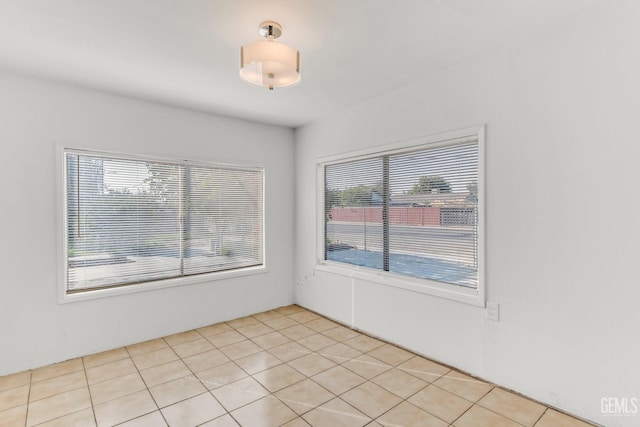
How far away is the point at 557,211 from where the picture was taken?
6.61ft

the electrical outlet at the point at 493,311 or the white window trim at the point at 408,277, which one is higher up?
the white window trim at the point at 408,277

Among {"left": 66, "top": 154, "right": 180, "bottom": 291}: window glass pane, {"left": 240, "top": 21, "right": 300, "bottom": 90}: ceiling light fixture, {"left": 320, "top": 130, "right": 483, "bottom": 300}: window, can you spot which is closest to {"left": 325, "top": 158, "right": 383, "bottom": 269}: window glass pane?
{"left": 320, "top": 130, "right": 483, "bottom": 300}: window

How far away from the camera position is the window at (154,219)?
113 inches

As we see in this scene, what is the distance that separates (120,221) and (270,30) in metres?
2.35

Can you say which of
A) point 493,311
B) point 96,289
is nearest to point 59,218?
point 96,289

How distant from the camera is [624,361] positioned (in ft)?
5.85

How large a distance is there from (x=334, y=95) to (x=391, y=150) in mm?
778

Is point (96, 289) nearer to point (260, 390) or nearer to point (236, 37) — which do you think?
point (260, 390)

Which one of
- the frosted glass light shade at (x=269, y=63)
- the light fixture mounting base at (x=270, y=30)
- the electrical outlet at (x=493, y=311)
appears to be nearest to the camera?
the frosted glass light shade at (x=269, y=63)

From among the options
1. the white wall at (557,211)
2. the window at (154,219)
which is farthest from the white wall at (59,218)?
the white wall at (557,211)

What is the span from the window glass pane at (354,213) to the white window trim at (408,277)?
0.08 meters

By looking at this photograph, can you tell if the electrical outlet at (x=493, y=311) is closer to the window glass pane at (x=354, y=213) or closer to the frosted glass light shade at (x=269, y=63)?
the window glass pane at (x=354, y=213)

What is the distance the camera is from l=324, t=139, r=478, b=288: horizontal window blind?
258 centimetres

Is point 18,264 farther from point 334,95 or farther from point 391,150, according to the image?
point 391,150
